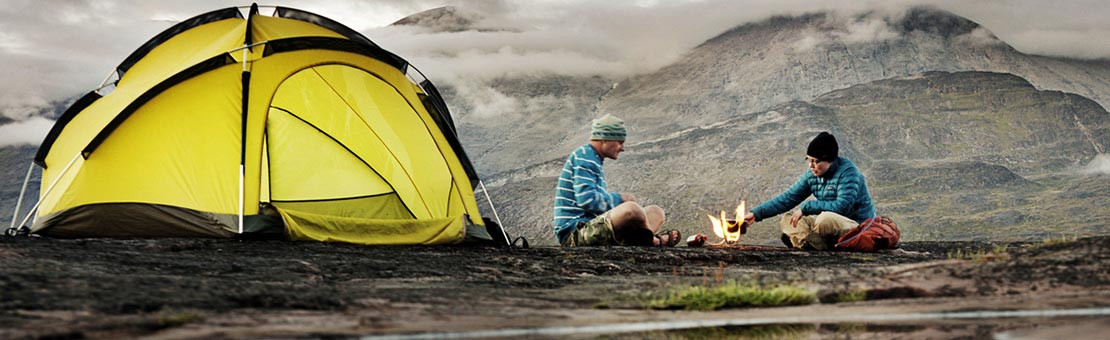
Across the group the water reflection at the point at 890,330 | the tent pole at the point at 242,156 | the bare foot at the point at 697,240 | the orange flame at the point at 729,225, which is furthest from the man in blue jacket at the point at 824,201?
the water reflection at the point at 890,330

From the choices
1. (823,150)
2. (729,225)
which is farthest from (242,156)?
(823,150)

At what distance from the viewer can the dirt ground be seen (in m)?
5.15

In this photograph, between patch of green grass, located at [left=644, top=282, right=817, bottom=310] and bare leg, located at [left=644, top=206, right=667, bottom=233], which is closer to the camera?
patch of green grass, located at [left=644, top=282, right=817, bottom=310]

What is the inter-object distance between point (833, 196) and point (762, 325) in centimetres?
753

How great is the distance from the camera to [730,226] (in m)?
12.9

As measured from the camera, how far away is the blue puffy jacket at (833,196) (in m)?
12.4

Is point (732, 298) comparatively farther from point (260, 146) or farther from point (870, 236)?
point (260, 146)

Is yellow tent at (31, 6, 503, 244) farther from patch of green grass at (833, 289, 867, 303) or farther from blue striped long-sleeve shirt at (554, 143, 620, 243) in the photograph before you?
patch of green grass at (833, 289, 867, 303)

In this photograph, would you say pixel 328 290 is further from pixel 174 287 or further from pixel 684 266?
pixel 684 266

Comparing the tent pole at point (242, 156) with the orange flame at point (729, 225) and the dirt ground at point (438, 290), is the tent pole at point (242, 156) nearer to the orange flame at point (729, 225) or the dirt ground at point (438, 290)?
the dirt ground at point (438, 290)

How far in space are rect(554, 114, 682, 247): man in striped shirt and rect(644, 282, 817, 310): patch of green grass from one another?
18.7ft

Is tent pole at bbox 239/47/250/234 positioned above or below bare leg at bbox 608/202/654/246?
above

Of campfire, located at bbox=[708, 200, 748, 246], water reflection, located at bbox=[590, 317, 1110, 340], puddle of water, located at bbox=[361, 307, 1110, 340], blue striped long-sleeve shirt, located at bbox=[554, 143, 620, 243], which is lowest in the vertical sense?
water reflection, located at bbox=[590, 317, 1110, 340]

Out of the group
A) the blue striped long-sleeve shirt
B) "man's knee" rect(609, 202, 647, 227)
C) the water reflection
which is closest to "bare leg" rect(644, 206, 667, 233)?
"man's knee" rect(609, 202, 647, 227)
